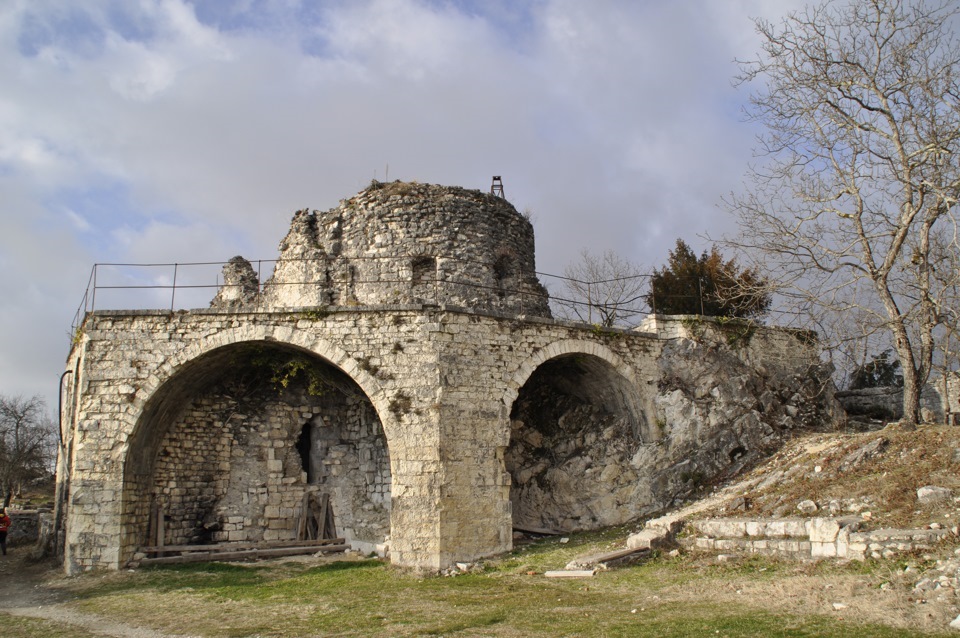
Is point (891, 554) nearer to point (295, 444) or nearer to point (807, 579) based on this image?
point (807, 579)

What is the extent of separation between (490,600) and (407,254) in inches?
333

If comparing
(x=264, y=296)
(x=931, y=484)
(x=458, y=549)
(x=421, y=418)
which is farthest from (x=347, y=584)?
(x=931, y=484)

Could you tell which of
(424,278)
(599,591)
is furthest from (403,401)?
(599,591)

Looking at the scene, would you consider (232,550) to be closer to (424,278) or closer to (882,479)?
(424,278)

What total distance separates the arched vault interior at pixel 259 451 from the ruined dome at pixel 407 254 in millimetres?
1951

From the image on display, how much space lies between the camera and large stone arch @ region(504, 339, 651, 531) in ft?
50.2

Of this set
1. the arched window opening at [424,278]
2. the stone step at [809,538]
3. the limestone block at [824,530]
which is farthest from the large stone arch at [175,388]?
the limestone block at [824,530]

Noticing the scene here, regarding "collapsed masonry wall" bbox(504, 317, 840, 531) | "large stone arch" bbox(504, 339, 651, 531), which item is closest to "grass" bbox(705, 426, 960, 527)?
"collapsed masonry wall" bbox(504, 317, 840, 531)

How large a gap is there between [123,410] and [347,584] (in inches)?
219

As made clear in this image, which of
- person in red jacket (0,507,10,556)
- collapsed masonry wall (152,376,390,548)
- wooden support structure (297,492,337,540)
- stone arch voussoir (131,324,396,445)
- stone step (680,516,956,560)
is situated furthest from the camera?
person in red jacket (0,507,10,556)

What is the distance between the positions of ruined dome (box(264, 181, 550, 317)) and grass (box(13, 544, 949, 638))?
5.81 meters

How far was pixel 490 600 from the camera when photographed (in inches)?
410

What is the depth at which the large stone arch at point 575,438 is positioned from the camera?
50.2ft

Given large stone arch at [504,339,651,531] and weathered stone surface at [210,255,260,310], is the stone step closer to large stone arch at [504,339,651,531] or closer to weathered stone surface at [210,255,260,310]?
large stone arch at [504,339,651,531]
